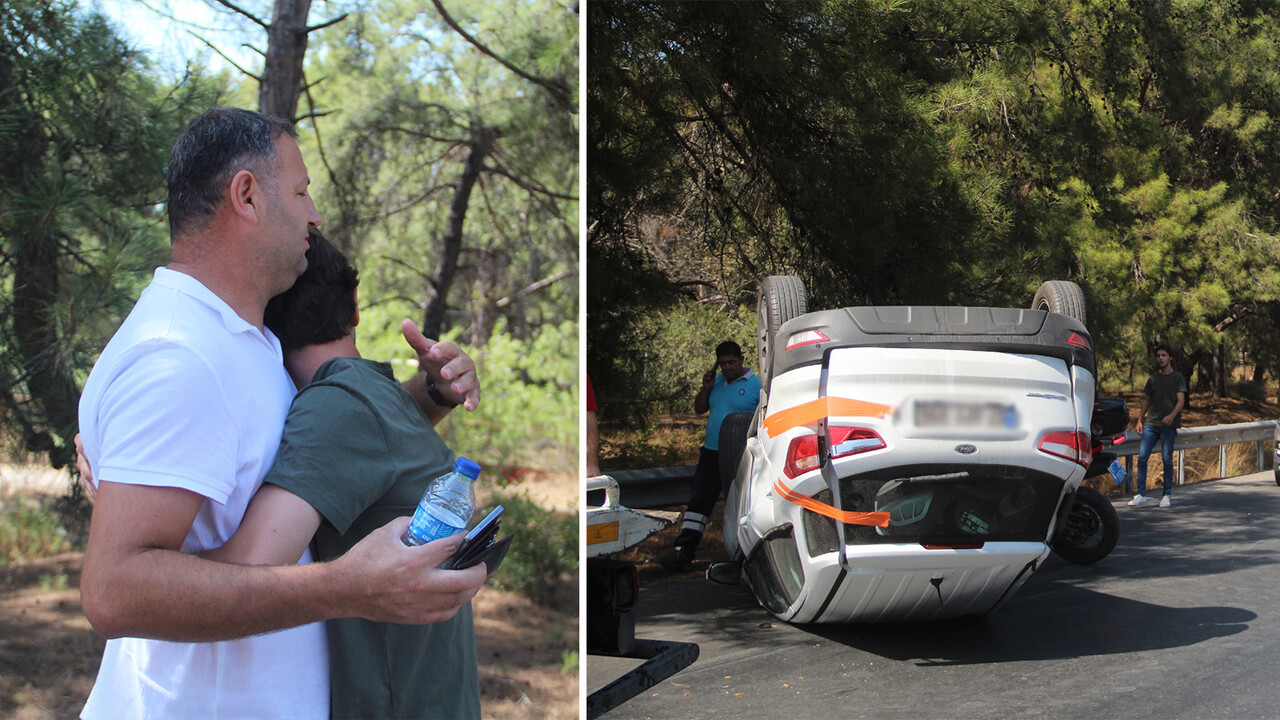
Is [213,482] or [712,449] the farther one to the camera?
[712,449]

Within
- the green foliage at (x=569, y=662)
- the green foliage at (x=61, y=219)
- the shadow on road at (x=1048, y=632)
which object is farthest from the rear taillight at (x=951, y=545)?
the green foliage at (x=61, y=219)

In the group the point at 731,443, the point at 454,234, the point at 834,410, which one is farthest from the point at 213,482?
the point at 454,234

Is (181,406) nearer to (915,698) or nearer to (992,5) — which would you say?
(915,698)

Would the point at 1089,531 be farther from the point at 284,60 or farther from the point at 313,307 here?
the point at 313,307

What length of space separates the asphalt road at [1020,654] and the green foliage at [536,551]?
1854mm

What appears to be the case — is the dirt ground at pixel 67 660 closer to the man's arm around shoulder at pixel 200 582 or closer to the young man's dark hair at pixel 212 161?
the young man's dark hair at pixel 212 161

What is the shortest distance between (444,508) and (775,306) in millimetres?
3577

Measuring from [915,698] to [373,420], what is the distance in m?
3.05

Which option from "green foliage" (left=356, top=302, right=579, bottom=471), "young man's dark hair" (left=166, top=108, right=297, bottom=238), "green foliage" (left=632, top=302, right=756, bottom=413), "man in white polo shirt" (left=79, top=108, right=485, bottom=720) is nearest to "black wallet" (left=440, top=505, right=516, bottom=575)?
"man in white polo shirt" (left=79, top=108, right=485, bottom=720)

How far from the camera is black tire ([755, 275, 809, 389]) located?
15.5ft

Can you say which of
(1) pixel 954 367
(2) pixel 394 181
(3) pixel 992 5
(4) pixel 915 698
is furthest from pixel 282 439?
(3) pixel 992 5

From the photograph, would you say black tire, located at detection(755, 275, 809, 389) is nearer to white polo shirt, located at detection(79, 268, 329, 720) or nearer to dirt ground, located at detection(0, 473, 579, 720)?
dirt ground, located at detection(0, 473, 579, 720)

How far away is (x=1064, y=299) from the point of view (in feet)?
16.0

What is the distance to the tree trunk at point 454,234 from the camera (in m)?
7.33
